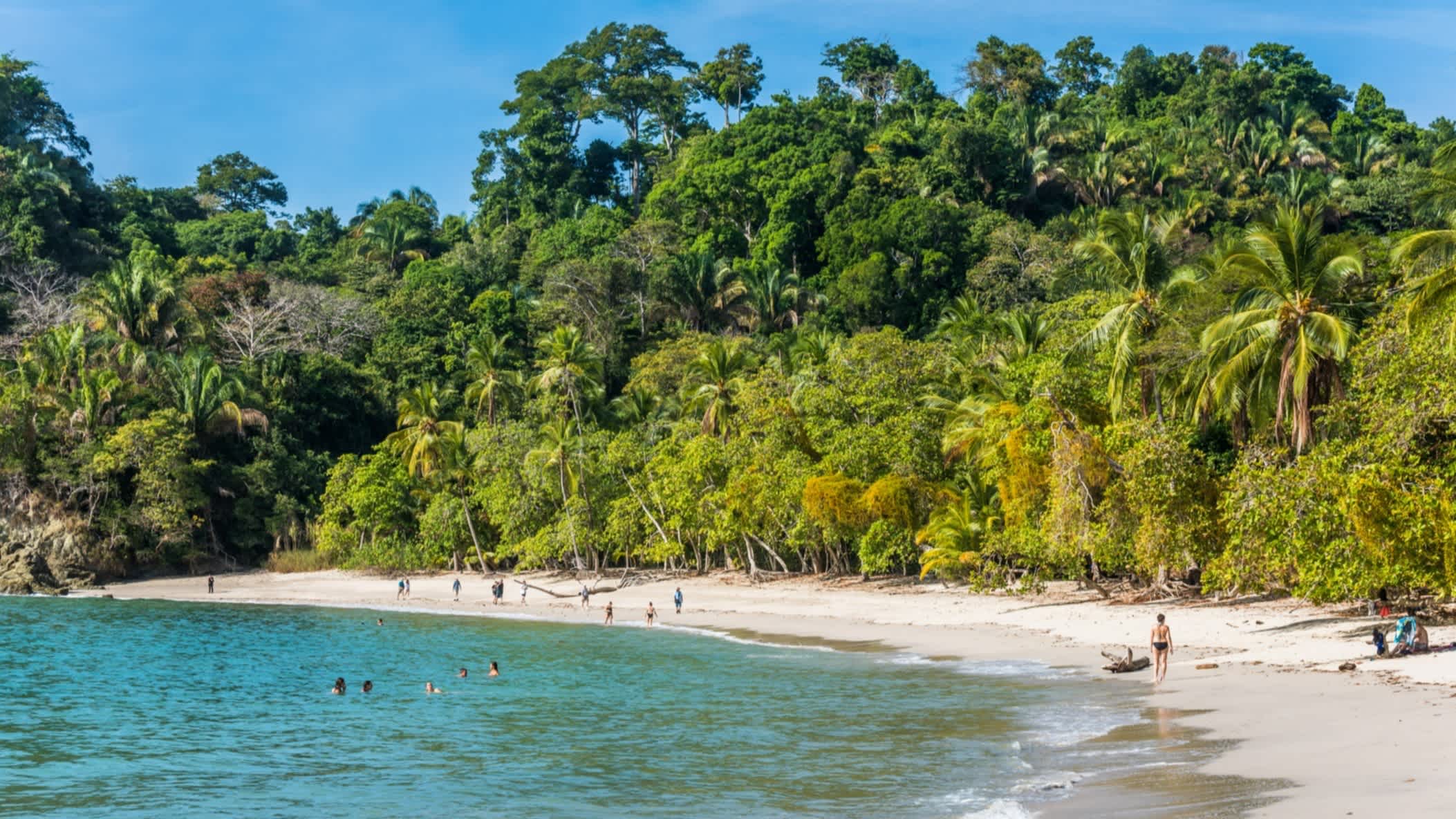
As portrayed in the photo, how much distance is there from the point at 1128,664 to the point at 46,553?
52.3 m

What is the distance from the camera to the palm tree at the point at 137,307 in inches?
2527

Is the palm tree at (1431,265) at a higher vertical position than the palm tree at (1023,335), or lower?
lower

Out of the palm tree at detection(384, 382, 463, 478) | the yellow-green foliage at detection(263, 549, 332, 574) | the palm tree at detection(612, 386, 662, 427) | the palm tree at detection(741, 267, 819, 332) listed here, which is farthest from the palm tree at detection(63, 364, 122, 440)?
the palm tree at detection(741, 267, 819, 332)

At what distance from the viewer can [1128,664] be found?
22672mm

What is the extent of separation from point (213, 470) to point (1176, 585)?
157 ft

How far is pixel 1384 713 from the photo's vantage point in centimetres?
1568

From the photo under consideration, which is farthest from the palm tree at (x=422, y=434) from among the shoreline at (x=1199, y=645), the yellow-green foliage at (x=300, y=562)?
the yellow-green foliage at (x=300, y=562)

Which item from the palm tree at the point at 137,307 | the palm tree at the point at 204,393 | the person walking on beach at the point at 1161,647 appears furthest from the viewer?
the palm tree at the point at 137,307

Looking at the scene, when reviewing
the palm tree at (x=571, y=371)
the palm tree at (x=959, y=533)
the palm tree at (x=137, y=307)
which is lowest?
the palm tree at (x=959, y=533)

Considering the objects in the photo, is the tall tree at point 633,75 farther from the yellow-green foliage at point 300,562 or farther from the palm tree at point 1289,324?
the palm tree at point 1289,324

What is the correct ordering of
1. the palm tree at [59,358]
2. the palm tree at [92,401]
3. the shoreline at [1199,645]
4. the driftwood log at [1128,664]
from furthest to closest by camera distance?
the palm tree at [59,358] → the palm tree at [92,401] → the driftwood log at [1128,664] → the shoreline at [1199,645]

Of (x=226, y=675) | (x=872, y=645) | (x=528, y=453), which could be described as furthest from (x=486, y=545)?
(x=872, y=645)

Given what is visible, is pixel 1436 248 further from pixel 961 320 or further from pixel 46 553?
pixel 46 553

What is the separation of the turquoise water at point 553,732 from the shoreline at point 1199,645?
166 cm
